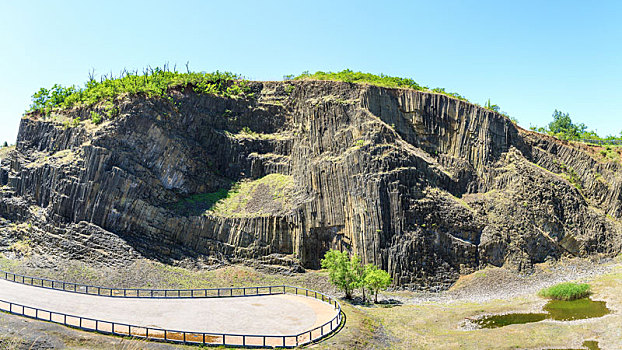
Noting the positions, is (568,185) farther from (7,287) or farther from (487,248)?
(7,287)

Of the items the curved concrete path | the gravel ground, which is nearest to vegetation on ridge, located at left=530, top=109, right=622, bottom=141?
the gravel ground

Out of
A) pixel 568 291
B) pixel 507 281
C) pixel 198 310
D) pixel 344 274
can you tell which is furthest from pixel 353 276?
pixel 568 291

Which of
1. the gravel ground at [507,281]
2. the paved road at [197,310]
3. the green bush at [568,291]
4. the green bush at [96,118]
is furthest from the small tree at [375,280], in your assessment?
the green bush at [96,118]

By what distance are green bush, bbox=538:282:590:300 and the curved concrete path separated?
1866 centimetres

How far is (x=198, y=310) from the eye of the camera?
28984 mm

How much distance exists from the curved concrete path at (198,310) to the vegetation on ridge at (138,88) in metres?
22.9

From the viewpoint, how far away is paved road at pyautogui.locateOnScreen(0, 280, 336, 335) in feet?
83.8

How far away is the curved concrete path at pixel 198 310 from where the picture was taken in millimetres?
25484

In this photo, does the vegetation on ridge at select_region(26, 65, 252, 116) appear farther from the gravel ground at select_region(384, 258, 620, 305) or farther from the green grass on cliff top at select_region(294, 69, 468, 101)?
the gravel ground at select_region(384, 258, 620, 305)

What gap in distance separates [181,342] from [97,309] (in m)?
9.20

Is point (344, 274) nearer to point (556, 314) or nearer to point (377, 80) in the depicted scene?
point (556, 314)

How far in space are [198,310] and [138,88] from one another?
28716 millimetres

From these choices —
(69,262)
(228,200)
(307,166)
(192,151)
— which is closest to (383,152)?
(307,166)

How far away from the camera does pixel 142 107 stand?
155 ft
